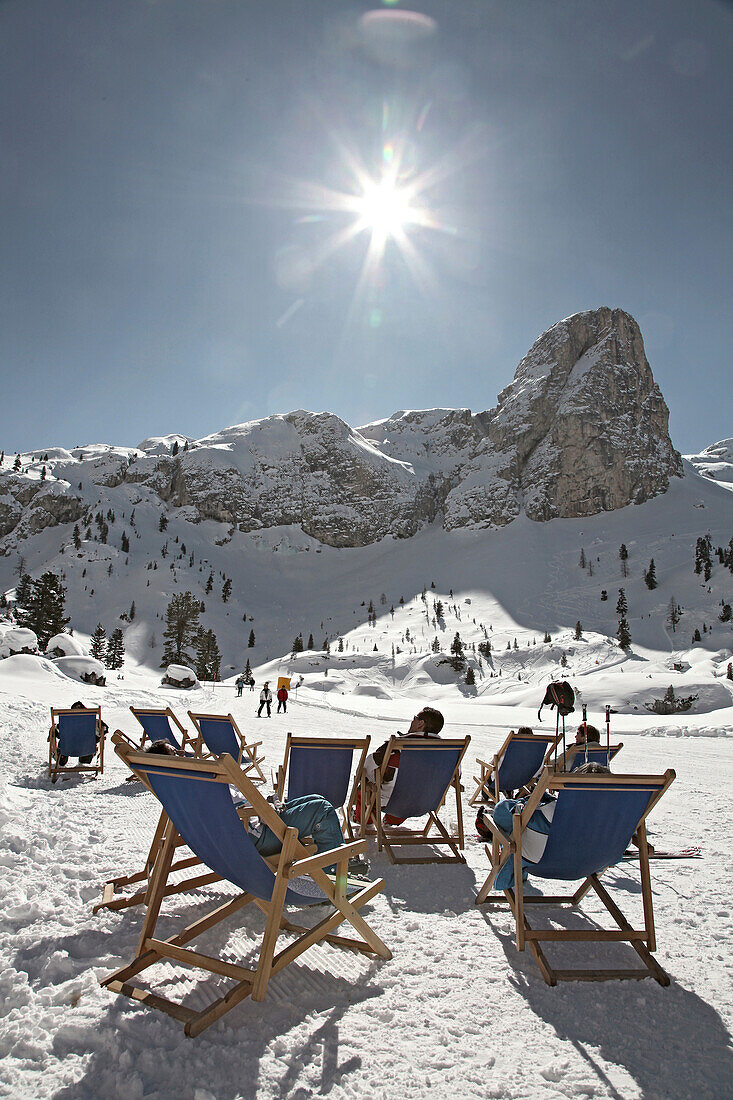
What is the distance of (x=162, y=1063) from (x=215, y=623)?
7785cm

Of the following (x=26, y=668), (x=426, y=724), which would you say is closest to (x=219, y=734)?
(x=426, y=724)

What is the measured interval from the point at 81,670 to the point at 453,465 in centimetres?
12439

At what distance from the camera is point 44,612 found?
129 feet

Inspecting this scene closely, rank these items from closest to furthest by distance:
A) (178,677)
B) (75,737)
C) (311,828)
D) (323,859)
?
(323,859) < (311,828) < (75,737) < (178,677)

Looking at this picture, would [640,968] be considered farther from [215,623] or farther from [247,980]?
[215,623]

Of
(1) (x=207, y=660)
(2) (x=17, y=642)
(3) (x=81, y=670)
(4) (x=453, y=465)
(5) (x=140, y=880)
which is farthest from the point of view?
(4) (x=453, y=465)

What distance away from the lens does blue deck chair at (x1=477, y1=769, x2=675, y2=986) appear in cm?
256

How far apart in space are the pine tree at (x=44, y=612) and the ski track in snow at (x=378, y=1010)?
40.3 metres

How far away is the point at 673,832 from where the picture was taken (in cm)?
517

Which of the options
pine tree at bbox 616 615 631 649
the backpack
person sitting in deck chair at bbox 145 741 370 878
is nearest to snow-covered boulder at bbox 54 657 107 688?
the backpack

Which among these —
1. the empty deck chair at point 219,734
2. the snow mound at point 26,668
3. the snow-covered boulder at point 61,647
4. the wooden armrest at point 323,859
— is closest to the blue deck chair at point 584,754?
the wooden armrest at point 323,859

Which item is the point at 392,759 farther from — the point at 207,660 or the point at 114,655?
the point at 114,655

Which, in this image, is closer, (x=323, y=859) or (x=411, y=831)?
(x=323, y=859)

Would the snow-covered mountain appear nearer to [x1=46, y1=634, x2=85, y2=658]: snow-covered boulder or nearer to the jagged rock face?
the jagged rock face
